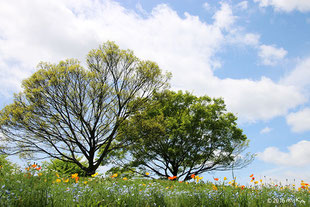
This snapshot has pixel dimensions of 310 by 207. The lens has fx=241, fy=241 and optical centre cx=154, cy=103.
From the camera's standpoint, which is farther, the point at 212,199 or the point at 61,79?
the point at 61,79

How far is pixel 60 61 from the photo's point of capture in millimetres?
20719

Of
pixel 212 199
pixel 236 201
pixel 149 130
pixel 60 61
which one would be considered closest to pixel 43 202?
pixel 212 199

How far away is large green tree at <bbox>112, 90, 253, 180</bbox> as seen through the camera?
23.0m

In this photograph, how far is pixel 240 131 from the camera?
24516 mm

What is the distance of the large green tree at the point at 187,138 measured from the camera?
75.6 feet

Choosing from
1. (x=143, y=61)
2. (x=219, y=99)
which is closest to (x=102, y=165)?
(x=143, y=61)

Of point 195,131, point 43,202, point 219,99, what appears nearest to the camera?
point 43,202

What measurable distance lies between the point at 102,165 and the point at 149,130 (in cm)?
672

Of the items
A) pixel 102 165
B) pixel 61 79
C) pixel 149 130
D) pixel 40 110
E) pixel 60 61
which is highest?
pixel 60 61

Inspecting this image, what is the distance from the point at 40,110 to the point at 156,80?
408 inches

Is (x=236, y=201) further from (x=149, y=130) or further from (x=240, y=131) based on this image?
(x=240, y=131)

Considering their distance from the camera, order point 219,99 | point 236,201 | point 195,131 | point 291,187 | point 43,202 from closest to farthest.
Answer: point 43,202 → point 236,201 → point 291,187 → point 195,131 → point 219,99

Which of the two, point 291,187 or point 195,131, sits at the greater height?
point 195,131

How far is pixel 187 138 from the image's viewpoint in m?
23.3
